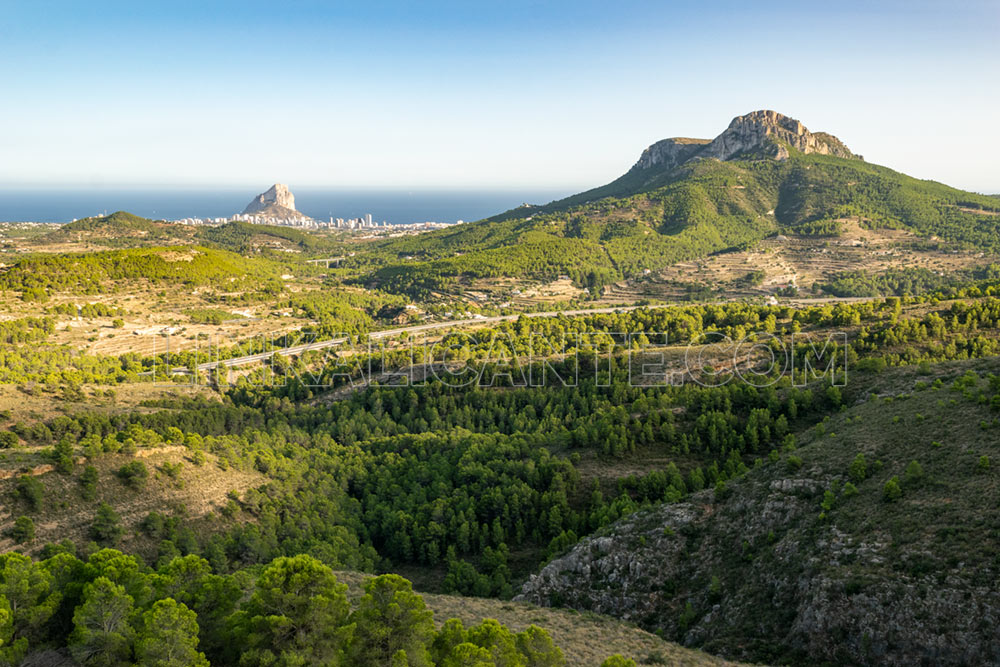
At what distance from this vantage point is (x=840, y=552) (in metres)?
33.1

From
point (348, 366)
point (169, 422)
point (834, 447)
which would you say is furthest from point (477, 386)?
point (834, 447)

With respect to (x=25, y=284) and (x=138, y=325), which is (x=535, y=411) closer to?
(x=138, y=325)

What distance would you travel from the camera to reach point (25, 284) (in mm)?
A: 138875

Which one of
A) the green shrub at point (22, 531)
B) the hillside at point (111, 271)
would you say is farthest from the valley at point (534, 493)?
the hillside at point (111, 271)

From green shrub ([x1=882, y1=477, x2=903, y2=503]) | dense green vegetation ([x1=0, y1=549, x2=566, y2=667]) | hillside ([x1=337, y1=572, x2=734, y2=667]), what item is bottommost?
hillside ([x1=337, y1=572, x2=734, y2=667])

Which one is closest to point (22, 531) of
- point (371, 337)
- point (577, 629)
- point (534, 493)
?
point (577, 629)

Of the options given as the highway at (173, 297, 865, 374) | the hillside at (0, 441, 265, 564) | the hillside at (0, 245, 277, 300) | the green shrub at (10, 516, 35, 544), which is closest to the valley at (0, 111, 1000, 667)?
the green shrub at (10, 516, 35, 544)

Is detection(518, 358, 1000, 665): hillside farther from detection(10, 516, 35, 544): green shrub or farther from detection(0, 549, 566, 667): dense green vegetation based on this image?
detection(10, 516, 35, 544): green shrub

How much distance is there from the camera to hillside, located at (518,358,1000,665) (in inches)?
1110

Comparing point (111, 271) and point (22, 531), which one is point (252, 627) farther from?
point (111, 271)

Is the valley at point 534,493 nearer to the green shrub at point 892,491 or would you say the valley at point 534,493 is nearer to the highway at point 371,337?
the green shrub at point 892,491

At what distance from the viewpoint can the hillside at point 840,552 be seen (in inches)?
1110

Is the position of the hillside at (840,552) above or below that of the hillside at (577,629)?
above

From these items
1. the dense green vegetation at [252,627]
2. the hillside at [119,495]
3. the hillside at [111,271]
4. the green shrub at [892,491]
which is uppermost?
the hillside at [111,271]
